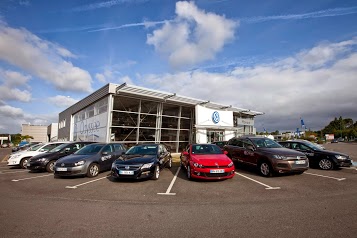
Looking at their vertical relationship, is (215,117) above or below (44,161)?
above

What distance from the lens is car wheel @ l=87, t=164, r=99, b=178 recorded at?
26.0 feet

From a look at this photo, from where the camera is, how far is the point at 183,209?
4312 mm

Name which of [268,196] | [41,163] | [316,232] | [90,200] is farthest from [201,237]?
→ [41,163]

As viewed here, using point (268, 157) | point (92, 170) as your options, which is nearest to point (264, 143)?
point (268, 157)

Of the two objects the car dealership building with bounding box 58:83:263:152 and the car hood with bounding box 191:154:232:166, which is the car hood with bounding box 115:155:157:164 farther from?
the car dealership building with bounding box 58:83:263:152

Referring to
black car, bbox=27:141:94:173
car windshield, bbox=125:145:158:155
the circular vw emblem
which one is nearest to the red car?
car windshield, bbox=125:145:158:155

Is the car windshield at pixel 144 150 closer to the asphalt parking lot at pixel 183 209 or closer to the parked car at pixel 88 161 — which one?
the parked car at pixel 88 161

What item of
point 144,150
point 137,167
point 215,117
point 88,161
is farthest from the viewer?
point 215,117

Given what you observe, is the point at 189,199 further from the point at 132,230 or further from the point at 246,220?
the point at 132,230

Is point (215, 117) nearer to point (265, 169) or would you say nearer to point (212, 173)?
point (265, 169)

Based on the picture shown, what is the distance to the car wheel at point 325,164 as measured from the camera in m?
9.16

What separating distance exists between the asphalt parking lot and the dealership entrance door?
16594 mm

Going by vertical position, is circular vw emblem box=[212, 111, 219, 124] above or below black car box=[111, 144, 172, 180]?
above

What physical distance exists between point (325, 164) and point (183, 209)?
857 cm
